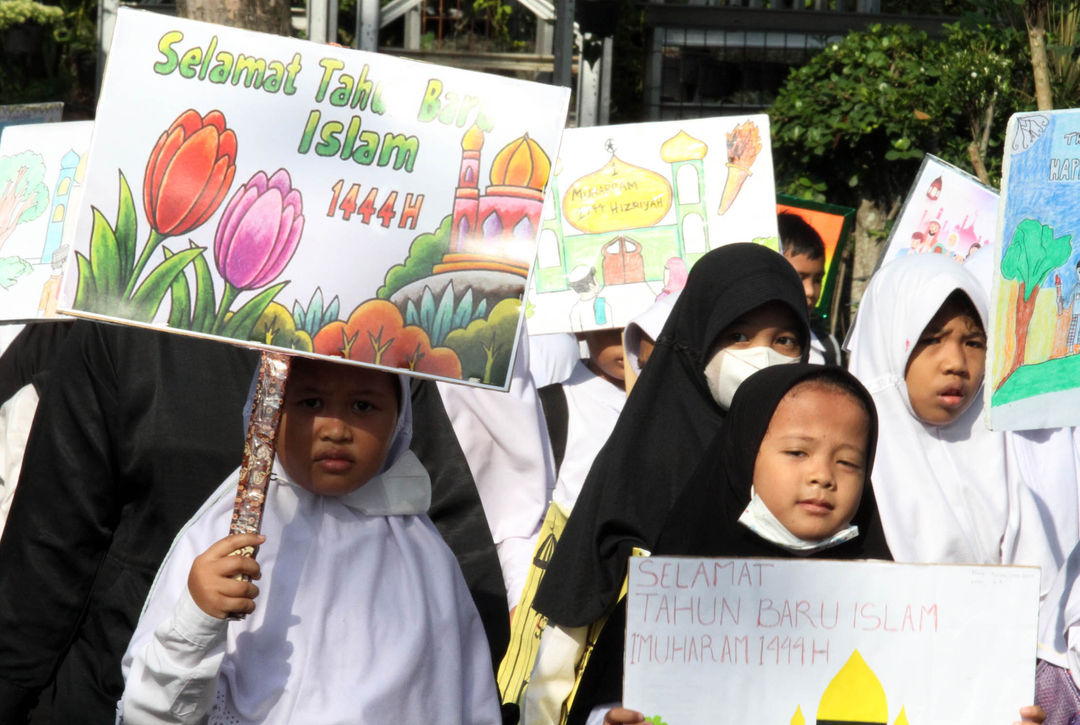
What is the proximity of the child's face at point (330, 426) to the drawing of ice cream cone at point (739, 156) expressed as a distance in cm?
270

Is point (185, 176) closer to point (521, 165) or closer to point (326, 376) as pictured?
point (326, 376)

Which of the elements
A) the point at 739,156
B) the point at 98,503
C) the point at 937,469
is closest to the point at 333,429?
the point at 98,503

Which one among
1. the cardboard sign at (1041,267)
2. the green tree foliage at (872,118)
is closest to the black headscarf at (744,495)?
the cardboard sign at (1041,267)

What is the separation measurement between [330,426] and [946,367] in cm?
166

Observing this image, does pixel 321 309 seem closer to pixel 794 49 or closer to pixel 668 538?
pixel 668 538

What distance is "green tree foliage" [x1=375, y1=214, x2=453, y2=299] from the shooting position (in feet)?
8.80

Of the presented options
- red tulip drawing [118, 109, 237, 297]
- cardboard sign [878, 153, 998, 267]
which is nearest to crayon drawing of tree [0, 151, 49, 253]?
red tulip drawing [118, 109, 237, 297]

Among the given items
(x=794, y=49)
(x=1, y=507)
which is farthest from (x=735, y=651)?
(x=794, y=49)

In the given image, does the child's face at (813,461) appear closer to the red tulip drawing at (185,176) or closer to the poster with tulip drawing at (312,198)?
the poster with tulip drawing at (312,198)

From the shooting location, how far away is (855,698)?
98.9 inches

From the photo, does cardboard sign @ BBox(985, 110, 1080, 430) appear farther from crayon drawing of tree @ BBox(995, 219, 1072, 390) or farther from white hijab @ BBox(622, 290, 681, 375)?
white hijab @ BBox(622, 290, 681, 375)

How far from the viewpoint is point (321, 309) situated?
2627mm

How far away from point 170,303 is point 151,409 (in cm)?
62

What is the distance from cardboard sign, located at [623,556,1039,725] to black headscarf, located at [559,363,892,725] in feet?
1.04
